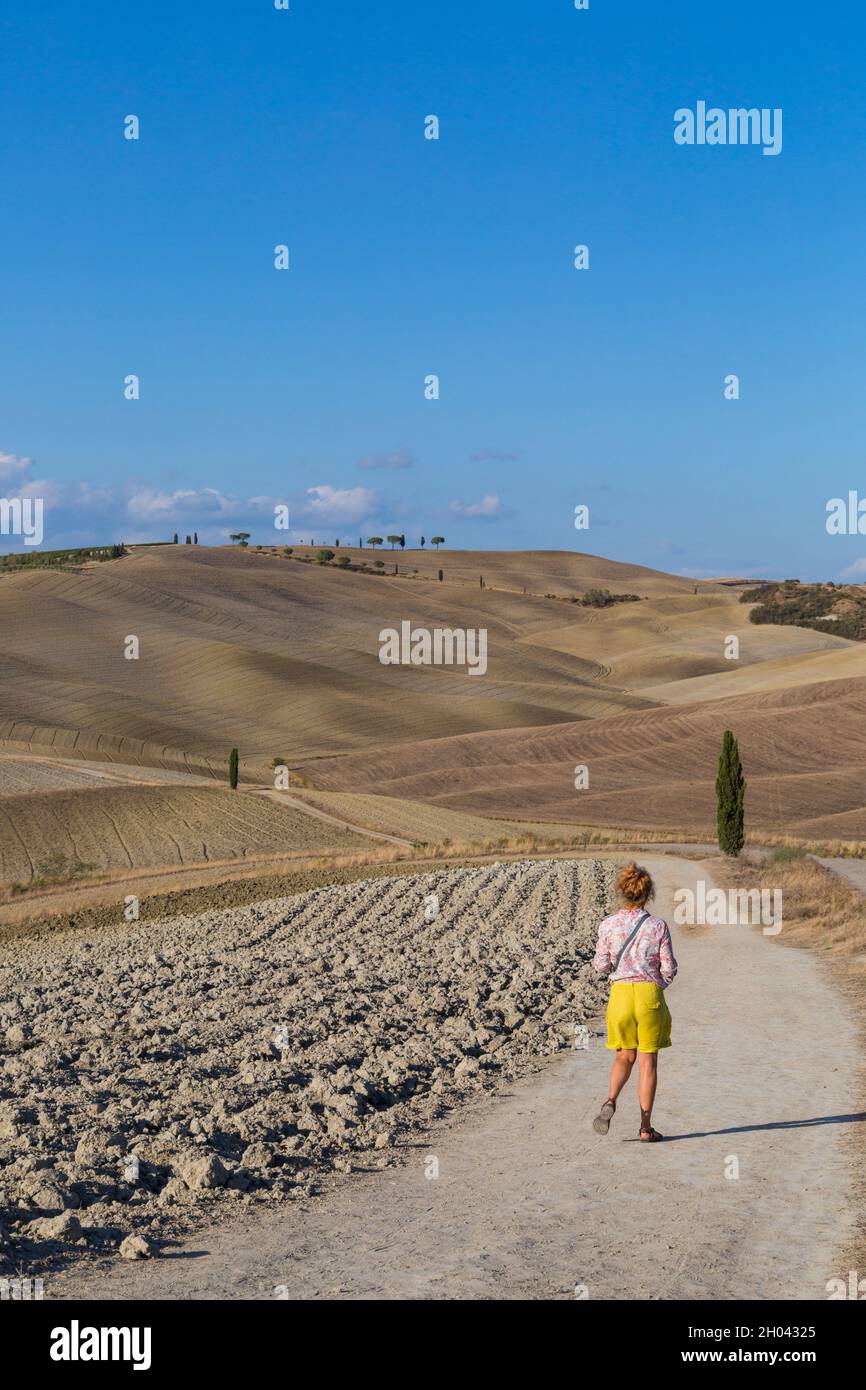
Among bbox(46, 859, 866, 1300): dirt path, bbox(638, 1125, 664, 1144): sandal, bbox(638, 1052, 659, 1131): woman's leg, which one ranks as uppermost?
bbox(638, 1052, 659, 1131): woman's leg

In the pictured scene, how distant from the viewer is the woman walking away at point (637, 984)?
10.9 m

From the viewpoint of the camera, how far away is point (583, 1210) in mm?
9258

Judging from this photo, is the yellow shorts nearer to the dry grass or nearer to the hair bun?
the hair bun

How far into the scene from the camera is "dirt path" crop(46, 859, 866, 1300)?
7.83 m

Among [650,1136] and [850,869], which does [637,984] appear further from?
[850,869]

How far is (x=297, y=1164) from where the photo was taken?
10750 mm

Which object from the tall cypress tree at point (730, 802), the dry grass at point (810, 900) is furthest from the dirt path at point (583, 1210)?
the tall cypress tree at point (730, 802)

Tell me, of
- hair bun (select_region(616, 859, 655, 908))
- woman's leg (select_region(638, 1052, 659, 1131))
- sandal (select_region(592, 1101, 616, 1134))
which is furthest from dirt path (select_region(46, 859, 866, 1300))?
hair bun (select_region(616, 859, 655, 908))

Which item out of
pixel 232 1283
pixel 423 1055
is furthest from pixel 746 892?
pixel 232 1283

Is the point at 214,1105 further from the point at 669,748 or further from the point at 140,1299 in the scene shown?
the point at 669,748

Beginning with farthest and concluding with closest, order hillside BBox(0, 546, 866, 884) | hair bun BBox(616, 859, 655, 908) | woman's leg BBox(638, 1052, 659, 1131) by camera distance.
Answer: hillside BBox(0, 546, 866, 884), hair bun BBox(616, 859, 655, 908), woman's leg BBox(638, 1052, 659, 1131)

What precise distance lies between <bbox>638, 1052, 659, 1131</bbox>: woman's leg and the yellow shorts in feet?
0.26

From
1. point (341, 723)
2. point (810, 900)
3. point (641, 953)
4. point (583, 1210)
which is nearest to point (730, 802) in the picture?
point (810, 900)
